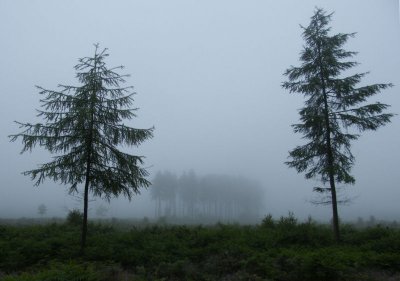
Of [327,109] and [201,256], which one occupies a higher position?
[327,109]

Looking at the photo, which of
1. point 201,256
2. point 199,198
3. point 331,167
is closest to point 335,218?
point 331,167

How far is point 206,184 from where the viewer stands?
81625mm

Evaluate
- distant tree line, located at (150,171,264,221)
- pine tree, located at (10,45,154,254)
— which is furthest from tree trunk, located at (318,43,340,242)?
distant tree line, located at (150,171,264,221)

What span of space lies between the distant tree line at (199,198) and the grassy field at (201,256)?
5578 centimetres

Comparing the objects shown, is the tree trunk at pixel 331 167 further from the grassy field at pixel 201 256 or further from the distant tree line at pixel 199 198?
the distant tree line at pixel 199 198

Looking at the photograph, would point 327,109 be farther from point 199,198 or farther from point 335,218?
point 199,198

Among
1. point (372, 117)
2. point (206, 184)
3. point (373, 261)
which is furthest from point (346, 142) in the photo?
point (206, 184)

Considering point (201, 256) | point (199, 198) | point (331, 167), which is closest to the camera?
point (201, 256)

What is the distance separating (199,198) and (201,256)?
65369mm

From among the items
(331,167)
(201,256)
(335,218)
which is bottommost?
(201,256)

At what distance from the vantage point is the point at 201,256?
12680mm

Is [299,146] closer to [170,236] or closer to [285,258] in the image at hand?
[285,258]

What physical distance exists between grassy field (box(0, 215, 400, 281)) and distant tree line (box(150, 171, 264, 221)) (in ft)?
183

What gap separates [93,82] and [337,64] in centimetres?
1148
